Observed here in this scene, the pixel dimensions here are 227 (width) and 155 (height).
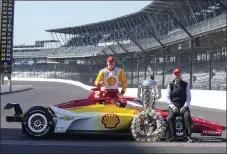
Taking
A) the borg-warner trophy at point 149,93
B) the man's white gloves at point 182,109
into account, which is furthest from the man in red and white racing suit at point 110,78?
the man's white gloves at point 182,109

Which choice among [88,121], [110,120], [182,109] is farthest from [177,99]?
[88,121]

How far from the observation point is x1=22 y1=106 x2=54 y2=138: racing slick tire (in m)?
7.59

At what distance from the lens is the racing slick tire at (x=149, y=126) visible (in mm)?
7520

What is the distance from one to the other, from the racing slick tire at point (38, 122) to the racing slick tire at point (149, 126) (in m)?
1.56

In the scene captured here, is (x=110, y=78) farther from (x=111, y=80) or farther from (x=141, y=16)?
(x=141, y=16)

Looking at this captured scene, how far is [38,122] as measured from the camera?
7625mm

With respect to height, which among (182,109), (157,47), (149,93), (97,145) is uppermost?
(157,47)

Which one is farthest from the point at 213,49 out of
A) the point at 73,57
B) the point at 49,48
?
the point at 49,48

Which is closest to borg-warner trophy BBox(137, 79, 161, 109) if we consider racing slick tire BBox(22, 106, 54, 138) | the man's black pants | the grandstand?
the man's black pants

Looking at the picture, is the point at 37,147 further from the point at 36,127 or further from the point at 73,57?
the point at 73,57

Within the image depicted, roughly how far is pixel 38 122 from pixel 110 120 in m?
1.34

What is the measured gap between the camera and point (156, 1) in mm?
35938

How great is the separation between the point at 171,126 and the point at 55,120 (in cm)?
218

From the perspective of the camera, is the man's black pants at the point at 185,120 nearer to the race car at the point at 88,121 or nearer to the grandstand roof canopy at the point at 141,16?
the race car at the point at 88,121
